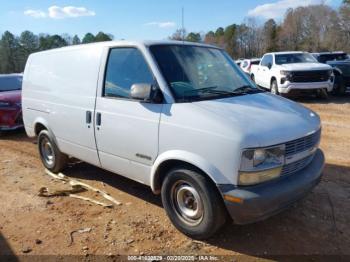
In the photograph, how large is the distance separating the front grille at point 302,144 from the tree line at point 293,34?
62.4 m

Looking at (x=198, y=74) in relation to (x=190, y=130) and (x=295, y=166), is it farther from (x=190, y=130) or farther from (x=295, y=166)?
(x=295, y=166)

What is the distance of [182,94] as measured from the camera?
12.8 ft

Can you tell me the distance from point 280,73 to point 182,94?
10.8 m

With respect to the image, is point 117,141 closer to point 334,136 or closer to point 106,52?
point 106,52

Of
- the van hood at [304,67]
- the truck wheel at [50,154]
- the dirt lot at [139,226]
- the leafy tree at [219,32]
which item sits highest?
the leafy tree at [219,32]

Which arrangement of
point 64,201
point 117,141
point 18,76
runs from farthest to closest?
point 18,76 < point 64,201 < point 117,141

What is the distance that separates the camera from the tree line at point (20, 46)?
5698 centimetres

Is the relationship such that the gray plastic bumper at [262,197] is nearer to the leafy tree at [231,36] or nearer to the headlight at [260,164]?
the headlight at [260,164]

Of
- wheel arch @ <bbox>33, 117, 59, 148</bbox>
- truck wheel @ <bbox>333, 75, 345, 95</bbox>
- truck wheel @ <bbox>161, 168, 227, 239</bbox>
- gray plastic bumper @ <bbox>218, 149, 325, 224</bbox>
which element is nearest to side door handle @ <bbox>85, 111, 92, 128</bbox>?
wheel arch @ <bbox>33, 117, 59, 148</bbox>

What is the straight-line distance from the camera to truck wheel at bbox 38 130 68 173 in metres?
5.93

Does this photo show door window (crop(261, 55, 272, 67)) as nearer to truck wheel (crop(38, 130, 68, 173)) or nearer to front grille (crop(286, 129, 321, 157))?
truck wheel (crop(38, 130, 68, 173))

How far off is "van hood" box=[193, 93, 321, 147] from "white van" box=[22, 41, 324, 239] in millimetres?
12

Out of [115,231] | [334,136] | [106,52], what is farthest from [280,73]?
[115,231]

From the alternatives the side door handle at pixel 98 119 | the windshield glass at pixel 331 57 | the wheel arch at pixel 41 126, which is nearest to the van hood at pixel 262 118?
the side door handle at pixel 98 119
